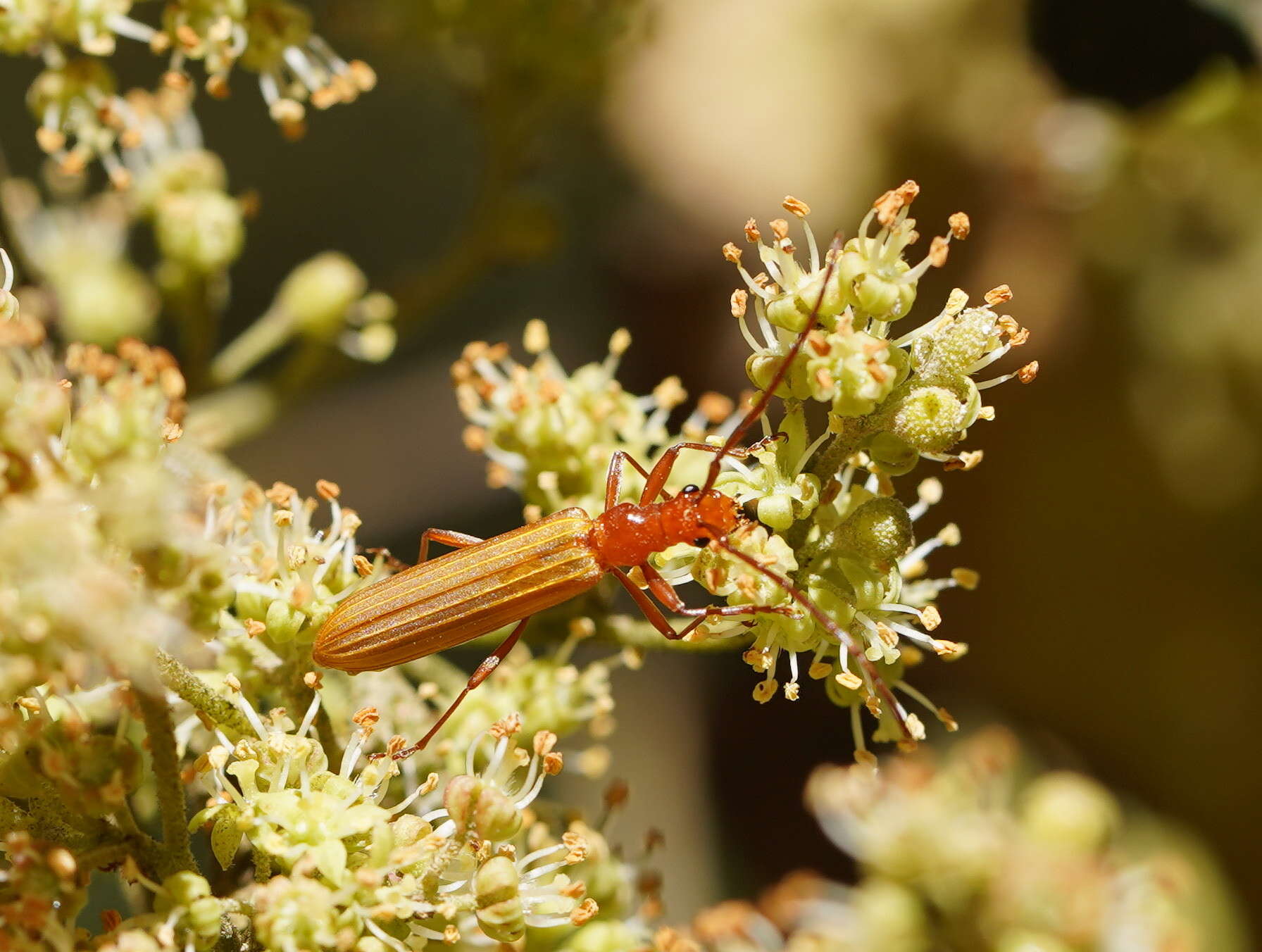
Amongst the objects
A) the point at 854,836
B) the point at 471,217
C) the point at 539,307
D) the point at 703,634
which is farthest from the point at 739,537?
the point at 539,307

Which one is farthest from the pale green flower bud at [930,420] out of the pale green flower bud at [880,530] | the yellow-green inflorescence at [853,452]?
the pale green flower bud at [880,530]

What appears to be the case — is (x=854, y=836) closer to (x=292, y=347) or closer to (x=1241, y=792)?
(x=1241, y=792)

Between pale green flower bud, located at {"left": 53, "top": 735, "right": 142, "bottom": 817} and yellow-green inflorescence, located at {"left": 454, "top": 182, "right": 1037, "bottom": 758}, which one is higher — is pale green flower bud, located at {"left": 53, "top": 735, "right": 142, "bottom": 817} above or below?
below

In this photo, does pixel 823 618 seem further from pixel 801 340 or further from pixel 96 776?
pixel 96 776

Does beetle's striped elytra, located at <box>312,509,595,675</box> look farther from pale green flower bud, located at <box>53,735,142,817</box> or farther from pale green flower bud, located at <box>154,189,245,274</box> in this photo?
pale green flower bud, located at <box>154,189,245,274</box>

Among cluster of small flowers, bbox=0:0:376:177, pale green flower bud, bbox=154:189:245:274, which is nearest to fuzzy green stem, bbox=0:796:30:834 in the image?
cluster of small flowers, bbox=0:0:376:177

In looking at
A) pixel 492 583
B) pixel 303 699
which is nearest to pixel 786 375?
pixel 492 583

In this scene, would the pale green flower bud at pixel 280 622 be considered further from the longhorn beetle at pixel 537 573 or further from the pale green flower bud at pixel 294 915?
the pale green flower bud at pixel 294 915
